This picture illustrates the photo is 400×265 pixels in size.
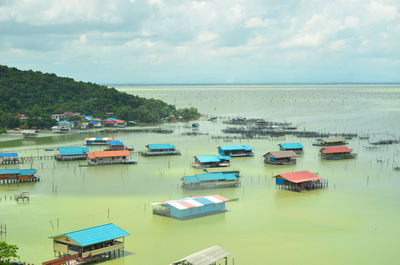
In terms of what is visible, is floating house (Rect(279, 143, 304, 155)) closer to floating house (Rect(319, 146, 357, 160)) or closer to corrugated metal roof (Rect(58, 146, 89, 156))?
floating house (Rect(319, 146, 357, 160))

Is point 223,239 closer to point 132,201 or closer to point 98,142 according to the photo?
point 132,201

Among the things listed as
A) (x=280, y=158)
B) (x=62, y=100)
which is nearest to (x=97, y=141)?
(x=280, y=158)

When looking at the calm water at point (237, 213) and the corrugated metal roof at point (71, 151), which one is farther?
the corrugated metal roof at point (71, 151)

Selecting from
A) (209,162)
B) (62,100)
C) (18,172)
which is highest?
(62,100)

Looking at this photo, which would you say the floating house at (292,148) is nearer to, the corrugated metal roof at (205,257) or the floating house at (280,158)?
the floating house at (280,158)

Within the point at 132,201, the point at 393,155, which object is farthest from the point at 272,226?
the point at 393,155

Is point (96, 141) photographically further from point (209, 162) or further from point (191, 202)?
point (191, 202)

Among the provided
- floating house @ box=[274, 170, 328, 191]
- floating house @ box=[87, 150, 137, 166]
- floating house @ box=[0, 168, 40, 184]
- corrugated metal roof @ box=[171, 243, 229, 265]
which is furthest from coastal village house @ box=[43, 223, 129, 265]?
floating house @ box=[87, 150, 137, 166]

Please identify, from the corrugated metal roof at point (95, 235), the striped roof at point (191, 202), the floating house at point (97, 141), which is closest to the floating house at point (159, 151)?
the floating house at point (97, 141)

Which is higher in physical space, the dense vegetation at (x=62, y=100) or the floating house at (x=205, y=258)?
the dense vegetation at (x=62, y=100)
